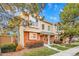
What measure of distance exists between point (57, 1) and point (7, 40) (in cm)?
79

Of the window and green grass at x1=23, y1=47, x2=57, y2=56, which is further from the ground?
the window

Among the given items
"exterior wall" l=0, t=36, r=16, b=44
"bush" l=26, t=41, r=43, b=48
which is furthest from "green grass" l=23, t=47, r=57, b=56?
"exterior wall" l=0, t=36, r=16, b=44

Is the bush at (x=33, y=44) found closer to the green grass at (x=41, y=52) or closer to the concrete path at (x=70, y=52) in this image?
the green grass at (x=41, y=52)

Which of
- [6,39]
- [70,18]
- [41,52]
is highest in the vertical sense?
[70,18]

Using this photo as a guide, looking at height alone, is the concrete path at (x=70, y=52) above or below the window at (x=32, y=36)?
below

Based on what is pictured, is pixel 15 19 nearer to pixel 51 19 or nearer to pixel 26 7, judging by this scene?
pixel 26 7

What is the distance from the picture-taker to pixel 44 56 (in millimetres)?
2660

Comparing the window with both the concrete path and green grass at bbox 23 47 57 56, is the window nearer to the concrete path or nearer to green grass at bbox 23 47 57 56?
green grass at bbox 23 47 57 56

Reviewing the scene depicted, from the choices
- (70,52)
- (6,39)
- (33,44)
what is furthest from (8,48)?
(70,52)

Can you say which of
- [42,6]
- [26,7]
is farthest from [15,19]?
[42,6]

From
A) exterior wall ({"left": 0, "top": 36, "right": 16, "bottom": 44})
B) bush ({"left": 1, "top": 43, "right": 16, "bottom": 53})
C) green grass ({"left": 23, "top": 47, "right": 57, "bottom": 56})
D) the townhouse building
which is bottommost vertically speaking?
green grass ({"left": 23, "top": 47, "right": 57, "bottom": 56})

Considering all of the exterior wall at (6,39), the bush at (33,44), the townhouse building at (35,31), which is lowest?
the bush at (33,44)

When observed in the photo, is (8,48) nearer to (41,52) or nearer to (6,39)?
(6,39)

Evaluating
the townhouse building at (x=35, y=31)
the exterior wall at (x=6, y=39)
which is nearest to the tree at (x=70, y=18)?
the townhouse building at (x=35, y=31)
